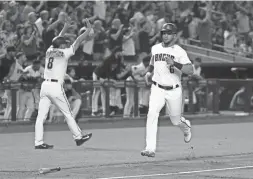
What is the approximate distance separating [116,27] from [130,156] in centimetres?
1023

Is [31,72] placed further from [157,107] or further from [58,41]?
[157,107]

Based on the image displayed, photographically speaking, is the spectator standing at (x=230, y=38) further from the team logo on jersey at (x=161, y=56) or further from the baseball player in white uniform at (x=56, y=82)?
the team logo on jersey at (x=161, y=56)

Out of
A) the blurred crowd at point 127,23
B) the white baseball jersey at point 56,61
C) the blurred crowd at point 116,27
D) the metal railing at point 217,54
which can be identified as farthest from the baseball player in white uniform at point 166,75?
the metal railing at point 217,54

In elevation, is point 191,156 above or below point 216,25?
below

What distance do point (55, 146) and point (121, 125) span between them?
5820 millimetres

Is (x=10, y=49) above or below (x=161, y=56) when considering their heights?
above

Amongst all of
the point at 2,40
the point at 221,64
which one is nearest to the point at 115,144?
the point at 2,40

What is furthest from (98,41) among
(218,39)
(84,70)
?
(218,39)

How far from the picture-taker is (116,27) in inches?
872

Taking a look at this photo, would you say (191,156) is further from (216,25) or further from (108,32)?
(216,25)

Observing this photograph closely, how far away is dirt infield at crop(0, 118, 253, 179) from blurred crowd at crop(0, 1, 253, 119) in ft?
10.3

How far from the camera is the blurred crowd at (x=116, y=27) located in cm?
2033

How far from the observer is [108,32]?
2206 cm

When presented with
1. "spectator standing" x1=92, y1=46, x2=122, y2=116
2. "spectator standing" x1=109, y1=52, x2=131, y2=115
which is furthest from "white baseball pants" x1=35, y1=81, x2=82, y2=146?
"spectator standing" x1=109, y1=52, x2=131, y2=115
